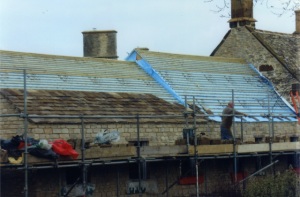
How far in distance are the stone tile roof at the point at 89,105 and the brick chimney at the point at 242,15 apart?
32.6ft

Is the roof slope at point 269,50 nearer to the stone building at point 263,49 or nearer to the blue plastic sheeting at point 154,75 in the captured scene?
the stone building at point 263,49

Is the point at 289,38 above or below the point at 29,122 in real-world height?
above

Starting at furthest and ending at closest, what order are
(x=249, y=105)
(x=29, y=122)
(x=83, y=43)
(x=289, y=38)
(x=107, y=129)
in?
(x=289, y=38) < (x=83, y=43) < (x=249, y=105) < (x=107, y=129) < (x=29, y=122)

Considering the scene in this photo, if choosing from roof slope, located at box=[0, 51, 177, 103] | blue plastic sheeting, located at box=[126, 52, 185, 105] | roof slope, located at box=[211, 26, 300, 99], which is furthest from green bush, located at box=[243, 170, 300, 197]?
roof slope, located at box=[211, 26, 300, 99]

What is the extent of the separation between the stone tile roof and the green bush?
3.29m

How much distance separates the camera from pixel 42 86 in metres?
27.4

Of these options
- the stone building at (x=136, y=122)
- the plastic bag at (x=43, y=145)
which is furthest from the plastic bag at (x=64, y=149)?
the plastic bag at (x=43, y=145)

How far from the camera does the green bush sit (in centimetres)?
2545

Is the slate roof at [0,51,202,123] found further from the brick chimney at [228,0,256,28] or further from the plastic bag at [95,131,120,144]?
the brick chimney at [228,0,256,28]

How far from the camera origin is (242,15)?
39125 millimetres

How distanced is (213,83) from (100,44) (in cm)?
597

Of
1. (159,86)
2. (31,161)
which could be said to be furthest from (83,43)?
(31,161)

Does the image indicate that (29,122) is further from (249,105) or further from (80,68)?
(249,105)

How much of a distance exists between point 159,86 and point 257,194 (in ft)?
26.6
